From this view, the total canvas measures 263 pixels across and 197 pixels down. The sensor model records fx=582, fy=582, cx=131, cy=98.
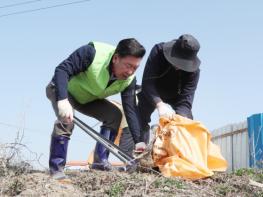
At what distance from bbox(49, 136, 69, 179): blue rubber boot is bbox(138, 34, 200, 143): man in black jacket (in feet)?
2.87

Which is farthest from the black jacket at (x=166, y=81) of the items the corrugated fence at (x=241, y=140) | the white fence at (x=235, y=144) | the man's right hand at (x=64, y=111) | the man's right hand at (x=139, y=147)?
the white fence at (x=235, y=144)

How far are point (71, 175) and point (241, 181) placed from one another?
4.65ft

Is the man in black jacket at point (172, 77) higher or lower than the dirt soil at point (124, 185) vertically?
higher

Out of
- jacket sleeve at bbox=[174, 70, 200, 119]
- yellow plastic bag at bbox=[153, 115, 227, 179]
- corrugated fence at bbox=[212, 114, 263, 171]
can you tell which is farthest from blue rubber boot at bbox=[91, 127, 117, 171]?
corrugated fence at bbox=[212, 114, 263, 171]

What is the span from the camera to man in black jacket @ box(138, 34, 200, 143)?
502cm

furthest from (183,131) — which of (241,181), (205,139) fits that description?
(241,181)

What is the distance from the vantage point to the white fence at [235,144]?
8.43m

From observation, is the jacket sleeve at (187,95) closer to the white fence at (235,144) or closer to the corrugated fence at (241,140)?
the corrugated fence at (241,140)

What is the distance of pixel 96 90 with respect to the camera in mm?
5066

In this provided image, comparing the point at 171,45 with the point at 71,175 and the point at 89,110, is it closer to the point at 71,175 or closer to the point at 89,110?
the point at 89,110

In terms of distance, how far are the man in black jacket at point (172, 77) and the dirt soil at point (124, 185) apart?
30.0 inches

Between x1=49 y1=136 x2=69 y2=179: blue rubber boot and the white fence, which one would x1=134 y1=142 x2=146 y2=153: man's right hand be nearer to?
x1=49 y1=136 x2=69 y2=179: blue rubber boot

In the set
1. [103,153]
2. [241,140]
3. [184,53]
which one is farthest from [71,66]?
[241,140]

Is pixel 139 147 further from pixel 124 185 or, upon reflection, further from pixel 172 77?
pixel 124 185
